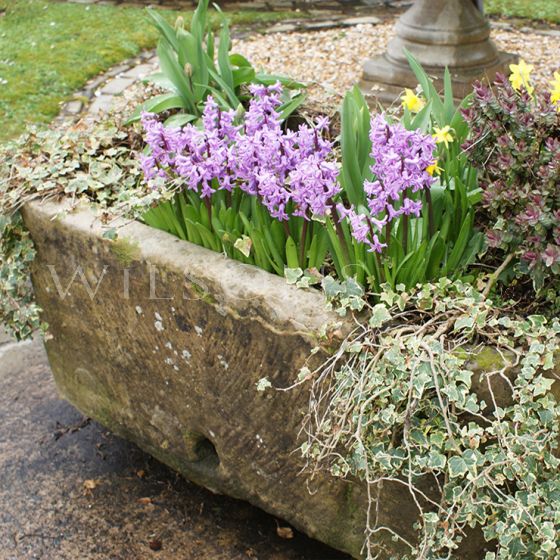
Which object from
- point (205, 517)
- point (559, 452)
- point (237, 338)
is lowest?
point (205, 517)

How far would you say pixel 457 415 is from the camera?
184cm

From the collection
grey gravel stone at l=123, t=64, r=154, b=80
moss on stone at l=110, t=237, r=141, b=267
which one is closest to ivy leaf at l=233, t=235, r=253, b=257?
moss on stone at l=110, t=237, r=141, b=267

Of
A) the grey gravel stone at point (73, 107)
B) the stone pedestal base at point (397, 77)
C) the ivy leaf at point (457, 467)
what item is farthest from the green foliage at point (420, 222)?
the grey gravel stone at point (73, 107)

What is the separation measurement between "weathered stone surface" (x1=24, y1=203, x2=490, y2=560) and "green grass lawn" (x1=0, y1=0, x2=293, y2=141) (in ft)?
9.44

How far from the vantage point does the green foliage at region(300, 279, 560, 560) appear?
178 centimetres

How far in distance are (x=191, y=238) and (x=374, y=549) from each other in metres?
0.94

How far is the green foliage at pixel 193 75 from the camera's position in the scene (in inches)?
109

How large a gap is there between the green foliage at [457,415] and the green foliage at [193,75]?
42.5 inches

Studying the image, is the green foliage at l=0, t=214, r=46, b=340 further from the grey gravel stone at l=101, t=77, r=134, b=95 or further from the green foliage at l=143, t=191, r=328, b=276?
the grey gravel stone at l=101, t=77, r=134, b=95

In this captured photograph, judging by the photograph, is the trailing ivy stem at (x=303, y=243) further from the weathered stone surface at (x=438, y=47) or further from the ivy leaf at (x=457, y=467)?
the weathered stone surface at (x=438, y=47)

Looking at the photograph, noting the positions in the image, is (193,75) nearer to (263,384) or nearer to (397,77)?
(263,384)

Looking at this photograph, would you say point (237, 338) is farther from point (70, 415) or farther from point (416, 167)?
point (70, 415)

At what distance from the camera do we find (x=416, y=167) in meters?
1.97

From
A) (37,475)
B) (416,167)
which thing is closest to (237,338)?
(416,167)
